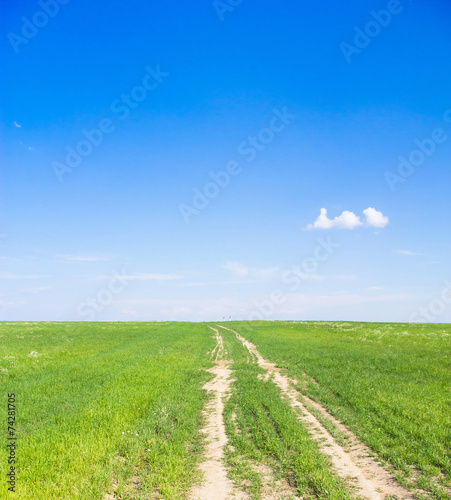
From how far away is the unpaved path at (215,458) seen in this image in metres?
7.19

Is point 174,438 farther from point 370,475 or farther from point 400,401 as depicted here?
point 400,401

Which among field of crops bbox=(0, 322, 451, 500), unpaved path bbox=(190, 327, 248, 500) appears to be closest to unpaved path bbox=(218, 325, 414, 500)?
field of crops bbox=(0, 322, 451, 500)

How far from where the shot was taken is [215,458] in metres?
8.94

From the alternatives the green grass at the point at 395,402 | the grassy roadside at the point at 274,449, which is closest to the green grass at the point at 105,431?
the grassy roadside at the point at 274,449

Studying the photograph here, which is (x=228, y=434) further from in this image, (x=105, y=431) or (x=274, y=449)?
(x=105, y=431)

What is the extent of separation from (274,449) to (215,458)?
160 centimetres

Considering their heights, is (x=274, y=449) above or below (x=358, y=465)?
above

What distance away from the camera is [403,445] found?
369 inches

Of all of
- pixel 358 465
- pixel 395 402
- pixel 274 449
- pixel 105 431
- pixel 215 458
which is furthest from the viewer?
pixel 395 402

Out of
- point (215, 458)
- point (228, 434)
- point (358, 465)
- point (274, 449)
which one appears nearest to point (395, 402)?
point (358, 465)

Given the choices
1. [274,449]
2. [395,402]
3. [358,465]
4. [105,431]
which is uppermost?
[105,431]

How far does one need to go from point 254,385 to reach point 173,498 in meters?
10.7

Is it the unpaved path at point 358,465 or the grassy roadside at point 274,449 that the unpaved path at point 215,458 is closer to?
the grassy roadside at point 274,449

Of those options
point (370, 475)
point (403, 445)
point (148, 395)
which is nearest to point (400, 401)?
point (403, 445)
